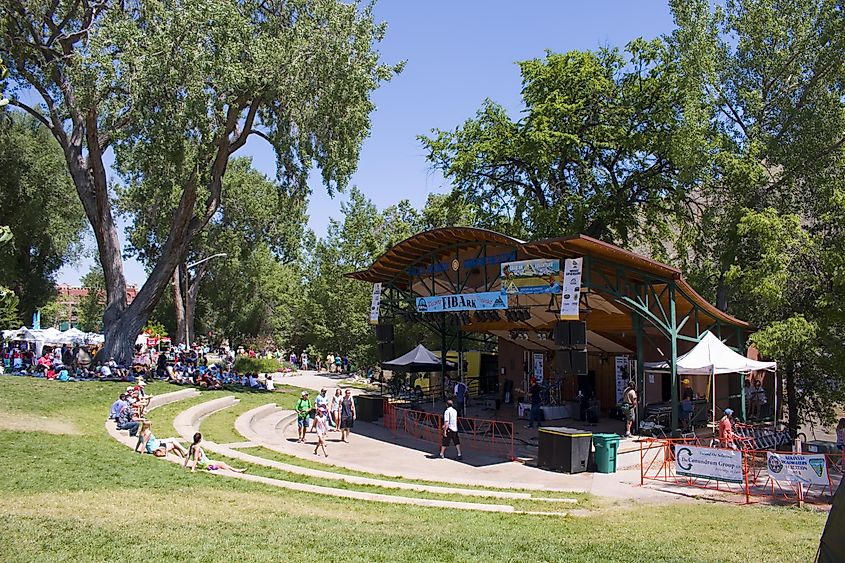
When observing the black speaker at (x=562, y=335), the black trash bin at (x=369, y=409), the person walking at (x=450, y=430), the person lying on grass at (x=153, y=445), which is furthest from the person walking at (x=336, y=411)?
the black speaker at (x=562, y=335)

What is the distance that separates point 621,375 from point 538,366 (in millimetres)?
4229

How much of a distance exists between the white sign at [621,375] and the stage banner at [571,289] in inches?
394

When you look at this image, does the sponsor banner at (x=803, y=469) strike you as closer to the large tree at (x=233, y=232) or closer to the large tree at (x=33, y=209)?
the large tree at (x=33, y=209)

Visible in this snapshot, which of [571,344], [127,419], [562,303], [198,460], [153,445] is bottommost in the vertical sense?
[198,460]

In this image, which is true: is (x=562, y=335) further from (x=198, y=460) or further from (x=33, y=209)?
(x=33, y=209)

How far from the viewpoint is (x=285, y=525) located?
932 cm

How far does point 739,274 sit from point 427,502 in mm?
17760

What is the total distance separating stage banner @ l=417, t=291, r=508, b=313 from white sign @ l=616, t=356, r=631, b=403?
8.57 metres

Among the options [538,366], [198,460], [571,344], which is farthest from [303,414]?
[538,366]

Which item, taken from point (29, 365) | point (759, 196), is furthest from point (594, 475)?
point (29, 365)

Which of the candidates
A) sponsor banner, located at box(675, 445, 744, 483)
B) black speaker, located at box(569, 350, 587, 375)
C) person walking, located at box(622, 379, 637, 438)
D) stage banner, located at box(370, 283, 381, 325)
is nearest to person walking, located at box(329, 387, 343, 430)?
stage banner, located at box(370, 283, 381, 325)

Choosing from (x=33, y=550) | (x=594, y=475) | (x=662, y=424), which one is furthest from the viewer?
(x=662, y=424)

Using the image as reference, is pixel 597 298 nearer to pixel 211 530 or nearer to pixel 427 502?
pixel 427 502

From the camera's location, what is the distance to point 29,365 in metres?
30.4
